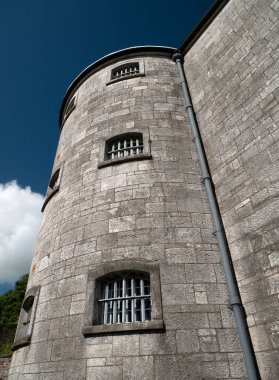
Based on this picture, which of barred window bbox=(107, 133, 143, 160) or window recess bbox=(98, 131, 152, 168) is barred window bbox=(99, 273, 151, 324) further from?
barred window bbox=(107, 133, 143, 160)

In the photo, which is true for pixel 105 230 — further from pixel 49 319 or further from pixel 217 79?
pixel 217 79

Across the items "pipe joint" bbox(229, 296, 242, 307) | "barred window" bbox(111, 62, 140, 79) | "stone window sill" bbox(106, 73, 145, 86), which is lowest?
"pipe joint" bbox(229, 296, 242, 307)

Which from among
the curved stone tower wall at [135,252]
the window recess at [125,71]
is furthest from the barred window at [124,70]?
the curved stone tower wall at [135,252]

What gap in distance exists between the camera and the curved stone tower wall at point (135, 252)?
4.67 meters

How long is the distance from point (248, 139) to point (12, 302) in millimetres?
30124

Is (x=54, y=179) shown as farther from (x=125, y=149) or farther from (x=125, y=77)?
(x=125, y=77)

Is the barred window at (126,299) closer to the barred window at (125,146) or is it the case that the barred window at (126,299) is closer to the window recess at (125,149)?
the window recess at (125,149)

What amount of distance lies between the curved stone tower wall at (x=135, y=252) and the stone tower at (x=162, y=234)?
25mm

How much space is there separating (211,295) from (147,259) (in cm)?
138

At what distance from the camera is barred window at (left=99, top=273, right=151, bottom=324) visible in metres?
5.27

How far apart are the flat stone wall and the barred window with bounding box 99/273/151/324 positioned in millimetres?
1840

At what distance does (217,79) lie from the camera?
8.47m

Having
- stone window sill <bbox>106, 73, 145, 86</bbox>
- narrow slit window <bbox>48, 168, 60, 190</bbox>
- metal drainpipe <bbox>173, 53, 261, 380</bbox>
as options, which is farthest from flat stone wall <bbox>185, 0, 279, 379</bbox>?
narrow slit window <bbox>48, 168, 60, 190</bbox>

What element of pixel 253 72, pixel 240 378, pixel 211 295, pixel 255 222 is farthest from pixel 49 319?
pixel 253 72
